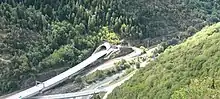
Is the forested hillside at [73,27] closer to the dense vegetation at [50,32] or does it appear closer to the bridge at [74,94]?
the dense vegetation at [50,32]

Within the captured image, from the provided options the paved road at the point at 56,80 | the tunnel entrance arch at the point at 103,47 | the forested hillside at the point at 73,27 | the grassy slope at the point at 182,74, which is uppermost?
the forested hillside at the point at 73,27

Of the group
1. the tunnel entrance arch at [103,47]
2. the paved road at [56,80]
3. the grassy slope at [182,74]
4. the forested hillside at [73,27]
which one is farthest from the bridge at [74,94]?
the grassy slope at [182,74]

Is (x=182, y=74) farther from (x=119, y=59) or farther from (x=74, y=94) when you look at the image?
(x=119, y=59)

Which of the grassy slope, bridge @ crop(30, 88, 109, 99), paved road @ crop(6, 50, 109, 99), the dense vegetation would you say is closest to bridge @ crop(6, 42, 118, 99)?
paved road @ crop(6, 50, 109, 99)

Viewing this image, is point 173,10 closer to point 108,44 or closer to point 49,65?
point 108,44

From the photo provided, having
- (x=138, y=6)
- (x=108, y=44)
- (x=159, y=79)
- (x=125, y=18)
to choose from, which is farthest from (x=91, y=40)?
(x=159, y=79)

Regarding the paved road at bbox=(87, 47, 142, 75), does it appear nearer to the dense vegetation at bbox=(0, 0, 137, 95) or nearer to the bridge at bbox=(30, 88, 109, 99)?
the dense vegetation at bbox=(0, 0, 137, 95)

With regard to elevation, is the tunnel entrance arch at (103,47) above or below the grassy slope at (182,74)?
above
